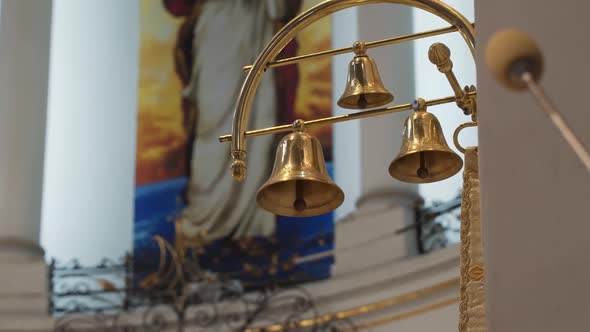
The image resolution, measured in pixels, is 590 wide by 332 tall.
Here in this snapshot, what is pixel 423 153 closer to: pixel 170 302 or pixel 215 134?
pixel 170 302

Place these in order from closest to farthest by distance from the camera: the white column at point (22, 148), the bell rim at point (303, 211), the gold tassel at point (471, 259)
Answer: the gold tassel at point (471, 259)
the bell rim at point (303, 211)
the white column at point (22, 148)

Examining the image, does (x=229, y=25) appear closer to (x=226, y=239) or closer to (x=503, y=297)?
(x=226, y=239)

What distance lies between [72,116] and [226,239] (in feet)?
6.41

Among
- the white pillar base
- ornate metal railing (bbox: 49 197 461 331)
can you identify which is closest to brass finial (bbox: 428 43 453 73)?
ornate metal railing (bbox: 49 197 461 331)

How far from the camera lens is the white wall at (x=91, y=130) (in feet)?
33.0

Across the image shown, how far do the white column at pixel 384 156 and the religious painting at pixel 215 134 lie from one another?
636 millimetres

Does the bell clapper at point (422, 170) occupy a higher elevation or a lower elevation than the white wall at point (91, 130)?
lower

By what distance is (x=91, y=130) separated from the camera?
10398 mm

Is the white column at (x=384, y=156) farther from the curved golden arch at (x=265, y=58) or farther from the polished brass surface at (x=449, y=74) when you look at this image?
the polished brass surface at (x=449, y=74)

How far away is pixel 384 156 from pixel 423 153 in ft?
14.3

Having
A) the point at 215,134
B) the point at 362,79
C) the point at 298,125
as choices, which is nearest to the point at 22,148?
the point at 215,134

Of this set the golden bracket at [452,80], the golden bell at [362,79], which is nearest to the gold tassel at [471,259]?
the golden bracket at [452,80]

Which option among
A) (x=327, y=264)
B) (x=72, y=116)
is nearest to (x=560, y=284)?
(x=327, y=264)

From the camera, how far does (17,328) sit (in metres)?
8.70
